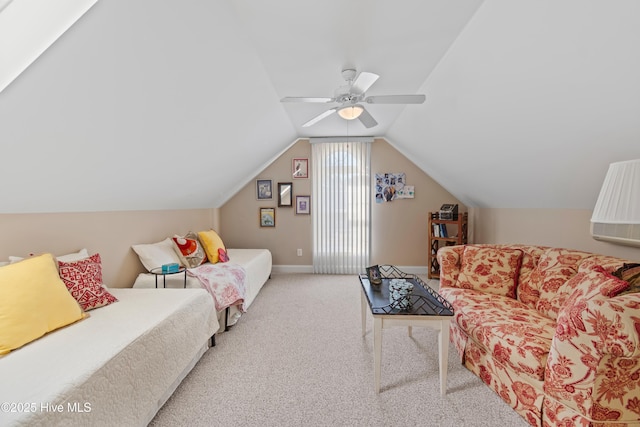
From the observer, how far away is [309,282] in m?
4.13

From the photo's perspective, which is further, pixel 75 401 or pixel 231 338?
pixel 231 338

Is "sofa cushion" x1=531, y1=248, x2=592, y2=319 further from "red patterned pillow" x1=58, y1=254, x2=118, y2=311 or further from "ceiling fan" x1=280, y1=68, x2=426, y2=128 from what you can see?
"red patterned pillow" x1=58, y1=254, x2=118, y2=311

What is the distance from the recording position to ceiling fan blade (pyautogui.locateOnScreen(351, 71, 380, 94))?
1.87 meters

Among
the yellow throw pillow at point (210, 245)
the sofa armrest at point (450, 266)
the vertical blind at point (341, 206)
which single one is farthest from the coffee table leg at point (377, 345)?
the vertical blind at point (341, 206)

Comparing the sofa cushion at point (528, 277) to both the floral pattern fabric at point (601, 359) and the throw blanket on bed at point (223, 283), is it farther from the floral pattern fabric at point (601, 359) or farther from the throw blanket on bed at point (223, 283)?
the throw blanket on bed at point (223, 283)

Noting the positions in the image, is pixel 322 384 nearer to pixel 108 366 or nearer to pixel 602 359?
pixel 108 366

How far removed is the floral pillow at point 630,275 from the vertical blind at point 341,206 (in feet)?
10.2

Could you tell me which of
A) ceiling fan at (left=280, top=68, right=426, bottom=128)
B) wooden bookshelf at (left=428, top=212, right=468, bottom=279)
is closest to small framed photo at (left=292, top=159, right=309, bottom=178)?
wooden bookshelf at (left=428, top=212, right=468, bottom=279)

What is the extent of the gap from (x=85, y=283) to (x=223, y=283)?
3.35 ft

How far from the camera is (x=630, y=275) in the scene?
145cm

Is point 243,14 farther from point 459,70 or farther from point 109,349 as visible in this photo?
point 109,349

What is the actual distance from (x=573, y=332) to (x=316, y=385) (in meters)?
1.47

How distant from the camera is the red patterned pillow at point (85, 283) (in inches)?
67.1

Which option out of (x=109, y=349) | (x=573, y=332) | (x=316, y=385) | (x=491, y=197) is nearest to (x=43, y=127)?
(x=109, y=349)
